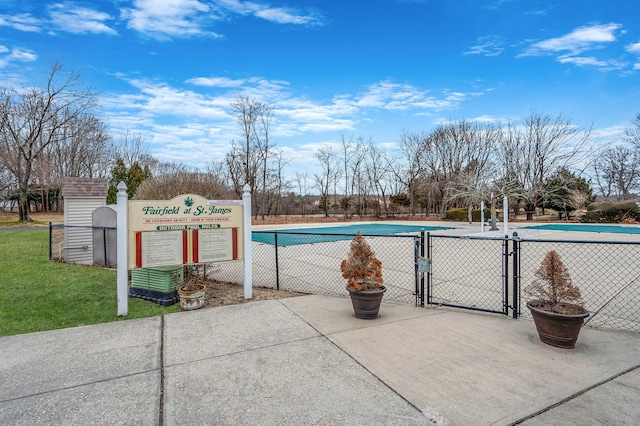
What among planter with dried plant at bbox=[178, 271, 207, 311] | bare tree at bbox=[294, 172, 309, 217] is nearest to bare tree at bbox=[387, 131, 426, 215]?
bare tree at bbox=[294, 172, 309, 217]

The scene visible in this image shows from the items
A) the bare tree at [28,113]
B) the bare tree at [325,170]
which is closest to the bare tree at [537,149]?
the bare tree at [325,170]

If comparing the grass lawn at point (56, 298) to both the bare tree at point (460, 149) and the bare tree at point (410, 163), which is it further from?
the bare tree at point (410, 163)

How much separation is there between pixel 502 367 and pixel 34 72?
99.9 feet

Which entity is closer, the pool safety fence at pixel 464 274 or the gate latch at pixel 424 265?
the pool safety fence at pixel 464 274

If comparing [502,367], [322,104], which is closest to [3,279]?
[502,367]

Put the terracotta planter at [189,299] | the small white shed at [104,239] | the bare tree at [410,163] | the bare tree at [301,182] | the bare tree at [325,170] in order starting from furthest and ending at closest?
1. the bare tree at [301,182]
2. the bare tree at [325,170]
3. the bare tree at [410,163]
4. the small white shed at [104,239]
5. the terracotta planter at [189,299]

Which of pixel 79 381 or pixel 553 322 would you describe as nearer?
pixel 79 381

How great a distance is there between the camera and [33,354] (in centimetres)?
316

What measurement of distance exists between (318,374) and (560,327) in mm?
2359

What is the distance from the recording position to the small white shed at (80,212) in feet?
26.8

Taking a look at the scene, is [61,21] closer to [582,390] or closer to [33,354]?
[33,354]

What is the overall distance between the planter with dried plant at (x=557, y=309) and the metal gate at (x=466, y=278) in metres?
0.65

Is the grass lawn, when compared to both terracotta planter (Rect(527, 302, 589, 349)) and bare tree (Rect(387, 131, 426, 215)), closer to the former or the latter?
terracotta planter (Rect(527, 302, 589, 349))

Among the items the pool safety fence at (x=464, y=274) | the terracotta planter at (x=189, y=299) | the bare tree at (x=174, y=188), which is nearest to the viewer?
the pool safety fence at (x=464, y=274)
